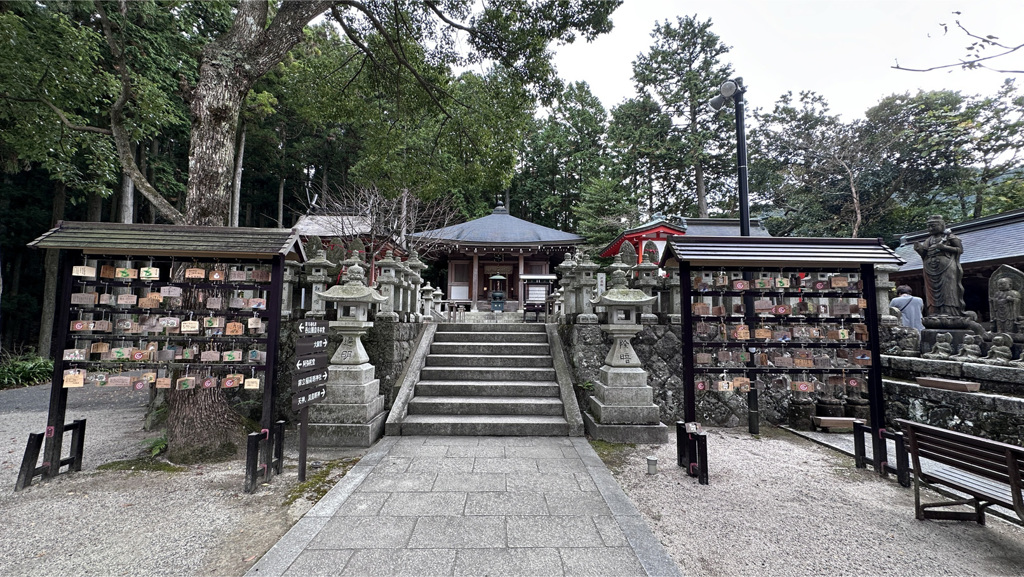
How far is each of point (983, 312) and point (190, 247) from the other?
21.3m

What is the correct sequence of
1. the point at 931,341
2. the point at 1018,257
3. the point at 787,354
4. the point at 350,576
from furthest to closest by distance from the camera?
the point at 1018,257
the point at 931,341
the point at 787,354
the point at 350,576

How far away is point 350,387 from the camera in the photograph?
16.8 feet

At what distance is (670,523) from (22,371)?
16539mm

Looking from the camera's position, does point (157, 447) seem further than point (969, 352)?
No

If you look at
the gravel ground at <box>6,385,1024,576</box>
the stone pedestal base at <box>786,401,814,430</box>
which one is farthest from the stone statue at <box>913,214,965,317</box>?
the gravel ground at <box>6,385,1024,576</box>

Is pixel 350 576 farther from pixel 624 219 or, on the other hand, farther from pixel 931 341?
pixel 624 219

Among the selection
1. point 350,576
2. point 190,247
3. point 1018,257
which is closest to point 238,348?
point 190,247

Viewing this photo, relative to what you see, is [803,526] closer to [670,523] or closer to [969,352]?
[670,523]

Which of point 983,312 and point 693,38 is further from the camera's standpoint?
point 693,38

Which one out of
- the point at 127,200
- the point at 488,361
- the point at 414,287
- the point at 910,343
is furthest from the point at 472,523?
the point at 127,200

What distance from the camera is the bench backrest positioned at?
2654mm

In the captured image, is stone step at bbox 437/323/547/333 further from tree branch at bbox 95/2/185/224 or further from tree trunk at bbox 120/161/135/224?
tree trunk at bbox 120/161/135/224

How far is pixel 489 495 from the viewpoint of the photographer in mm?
3592

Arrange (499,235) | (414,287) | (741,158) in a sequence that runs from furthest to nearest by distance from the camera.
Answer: (499,235)
(414,287)
(741,158)
